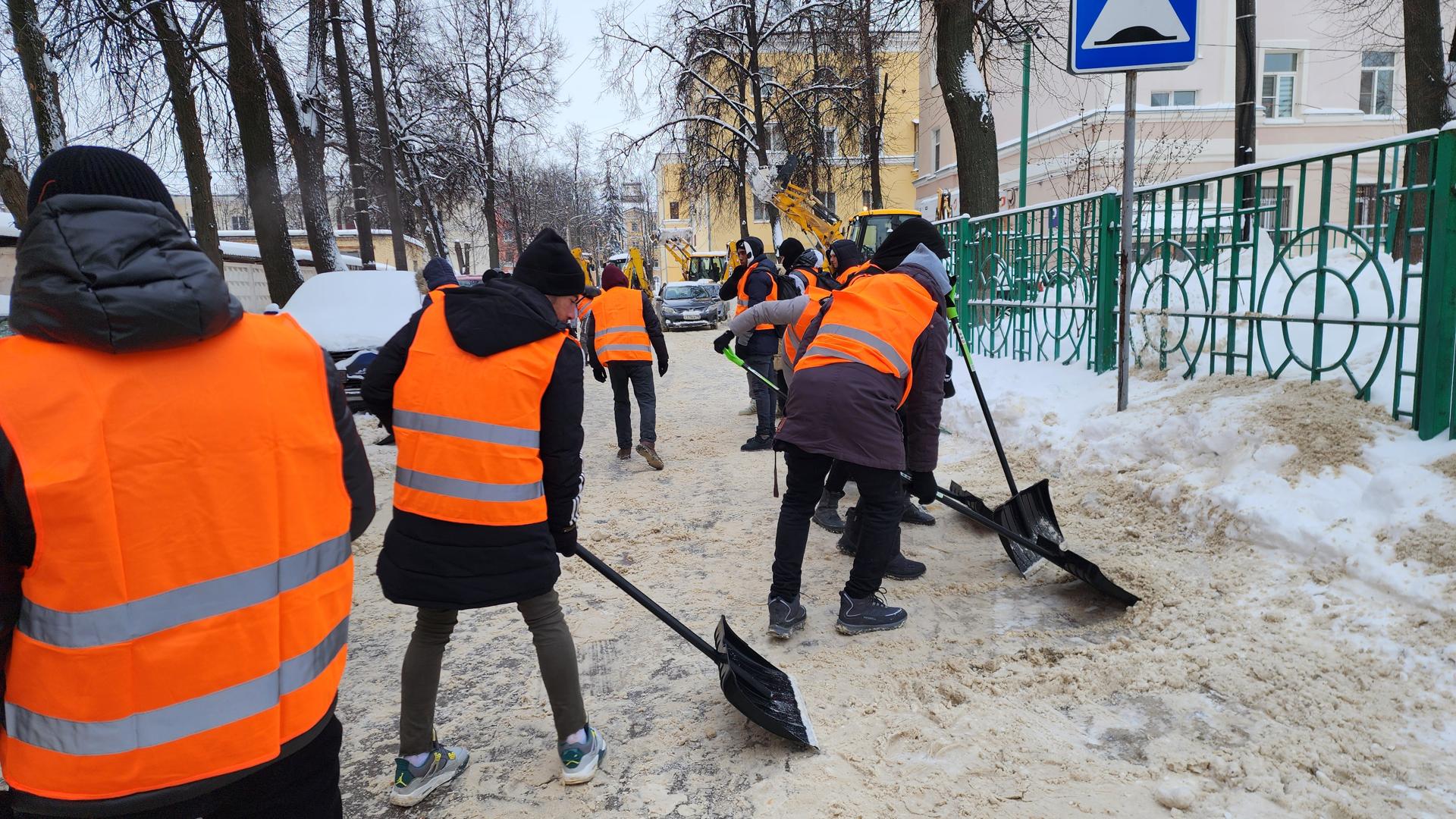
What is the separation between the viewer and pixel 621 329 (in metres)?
7.41

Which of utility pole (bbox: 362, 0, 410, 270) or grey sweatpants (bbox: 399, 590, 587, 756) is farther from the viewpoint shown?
utility pole (bbox: 362, 0, 410, 270)

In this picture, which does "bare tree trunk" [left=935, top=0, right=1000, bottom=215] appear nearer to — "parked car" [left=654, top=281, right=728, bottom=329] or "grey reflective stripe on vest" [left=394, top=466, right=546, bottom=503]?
"grey reflective stripe on vest" [left=394, top=466, right=546, bottom=503]

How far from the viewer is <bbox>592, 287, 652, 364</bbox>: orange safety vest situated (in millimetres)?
7367

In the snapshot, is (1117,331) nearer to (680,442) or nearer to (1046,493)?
(1046,493)

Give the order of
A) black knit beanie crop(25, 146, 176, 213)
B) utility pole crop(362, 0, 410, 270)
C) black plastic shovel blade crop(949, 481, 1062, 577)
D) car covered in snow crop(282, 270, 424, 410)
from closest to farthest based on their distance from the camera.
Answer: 1. black knit beanie crop(25, 146, 176, 213)
2. black plastic shovel blade crop(949, 481, 1062, 577)
3. car covered in snow crop(282, 270, 424, 410)
4. utility pole crop(362, 0, 410, 270)

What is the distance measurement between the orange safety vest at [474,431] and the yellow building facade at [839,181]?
486 inches

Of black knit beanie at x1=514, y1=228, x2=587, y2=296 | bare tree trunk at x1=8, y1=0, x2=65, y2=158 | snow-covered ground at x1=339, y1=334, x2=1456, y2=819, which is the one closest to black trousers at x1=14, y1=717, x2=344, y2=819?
snow-covered ground at x1=339, y1=334, x2=1456, y2=819

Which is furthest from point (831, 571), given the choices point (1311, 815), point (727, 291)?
point (727, 291)

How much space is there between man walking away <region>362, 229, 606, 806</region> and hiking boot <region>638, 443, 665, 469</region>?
4.38 metres

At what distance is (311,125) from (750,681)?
55.6 ft

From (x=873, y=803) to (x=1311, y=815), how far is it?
1.13 meters

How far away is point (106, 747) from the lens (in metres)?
1.34

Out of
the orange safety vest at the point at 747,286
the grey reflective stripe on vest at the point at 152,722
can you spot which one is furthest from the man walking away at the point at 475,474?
the orange safety vest at the point at 747,286

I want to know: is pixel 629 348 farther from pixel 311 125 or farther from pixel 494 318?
pixel 311 125
